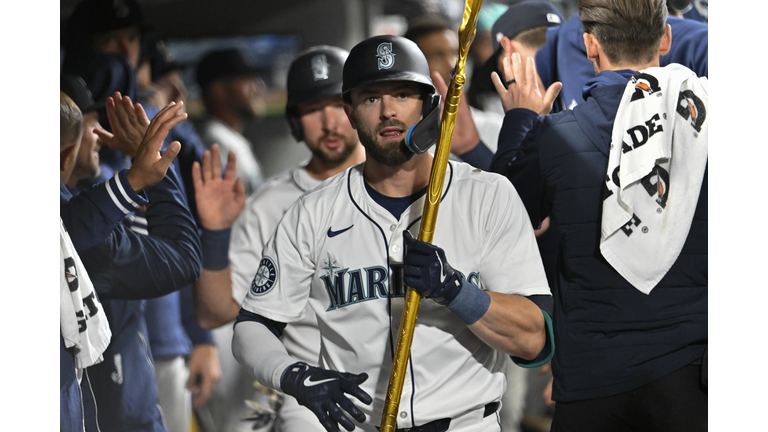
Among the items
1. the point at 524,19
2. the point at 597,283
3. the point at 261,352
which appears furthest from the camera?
the point at 524,19

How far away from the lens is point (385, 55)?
218 cm

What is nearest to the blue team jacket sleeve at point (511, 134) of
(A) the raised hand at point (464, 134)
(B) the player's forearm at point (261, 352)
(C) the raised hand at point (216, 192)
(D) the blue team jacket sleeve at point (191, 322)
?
(A) the raised hand at point (464, 134)

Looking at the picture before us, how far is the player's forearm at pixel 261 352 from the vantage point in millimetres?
2014

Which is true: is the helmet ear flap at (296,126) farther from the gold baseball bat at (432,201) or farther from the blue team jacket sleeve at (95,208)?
the gold baseball bat at (432,201)

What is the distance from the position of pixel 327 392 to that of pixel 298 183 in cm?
99

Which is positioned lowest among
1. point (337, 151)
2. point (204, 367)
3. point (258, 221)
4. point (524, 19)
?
point (204, 367)

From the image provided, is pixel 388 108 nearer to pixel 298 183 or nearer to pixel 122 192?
pixel 298 183

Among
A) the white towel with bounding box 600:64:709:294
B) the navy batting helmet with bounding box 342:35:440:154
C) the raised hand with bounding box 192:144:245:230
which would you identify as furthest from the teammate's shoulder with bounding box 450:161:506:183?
the raised hand with bounding box 192:144:245:230

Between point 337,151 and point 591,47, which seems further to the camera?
point 337,151

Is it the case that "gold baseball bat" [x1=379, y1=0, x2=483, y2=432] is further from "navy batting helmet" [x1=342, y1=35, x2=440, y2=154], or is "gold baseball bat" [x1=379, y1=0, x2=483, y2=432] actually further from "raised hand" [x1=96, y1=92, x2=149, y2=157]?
"raised hand" [x1=96, y1=92, x2=149, y2=157]

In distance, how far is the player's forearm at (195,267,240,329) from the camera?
2791mm

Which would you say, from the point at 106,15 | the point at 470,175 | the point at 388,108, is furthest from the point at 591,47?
the point at 106,15
